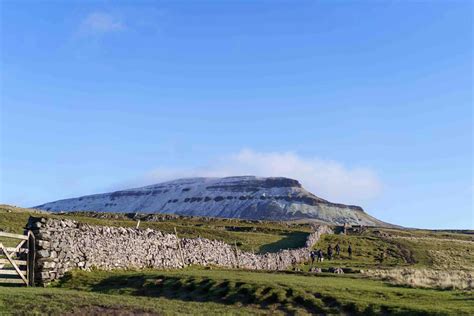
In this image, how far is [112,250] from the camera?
37656mm

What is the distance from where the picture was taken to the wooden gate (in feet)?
97.3

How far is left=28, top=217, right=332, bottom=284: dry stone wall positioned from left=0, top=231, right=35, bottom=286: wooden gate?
414mm

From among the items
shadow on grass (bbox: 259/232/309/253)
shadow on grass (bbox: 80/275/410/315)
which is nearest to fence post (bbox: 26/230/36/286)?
shadow on grass (bbox: 80/275/410/315)

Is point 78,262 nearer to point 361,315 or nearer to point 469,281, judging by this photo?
point 361,315

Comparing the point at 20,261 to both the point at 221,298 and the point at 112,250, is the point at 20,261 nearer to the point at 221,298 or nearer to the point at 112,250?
the point at 112,250

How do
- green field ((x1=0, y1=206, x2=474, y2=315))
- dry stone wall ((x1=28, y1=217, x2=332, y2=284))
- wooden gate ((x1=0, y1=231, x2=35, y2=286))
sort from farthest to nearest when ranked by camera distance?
1. dry stone wall ((x1=28, y1=217, x2=332, y2=284))
2. wooden gate ((x1=0, y1=231, x2=35, y2=286))
3. green field ((x1=0, y1=206, x2=474, y2=315))

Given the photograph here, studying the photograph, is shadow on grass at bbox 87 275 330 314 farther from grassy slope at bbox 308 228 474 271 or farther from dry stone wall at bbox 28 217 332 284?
grassy slope at bbox 308 228 474 271

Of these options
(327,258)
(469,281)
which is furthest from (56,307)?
(327,258)

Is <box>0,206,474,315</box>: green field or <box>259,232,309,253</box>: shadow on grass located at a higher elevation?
<box>259,232,309,253</box>: shadow on grass

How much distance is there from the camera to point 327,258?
241ft

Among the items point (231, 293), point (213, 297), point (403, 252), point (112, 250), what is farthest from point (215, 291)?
point (403, 252)

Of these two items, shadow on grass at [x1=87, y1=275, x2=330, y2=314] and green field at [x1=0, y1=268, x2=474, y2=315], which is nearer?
green field at [x1=0, y1=268, x2=474, y2=315]

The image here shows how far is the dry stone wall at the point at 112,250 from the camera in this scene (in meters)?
32.8

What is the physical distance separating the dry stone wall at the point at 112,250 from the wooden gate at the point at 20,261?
41cm
